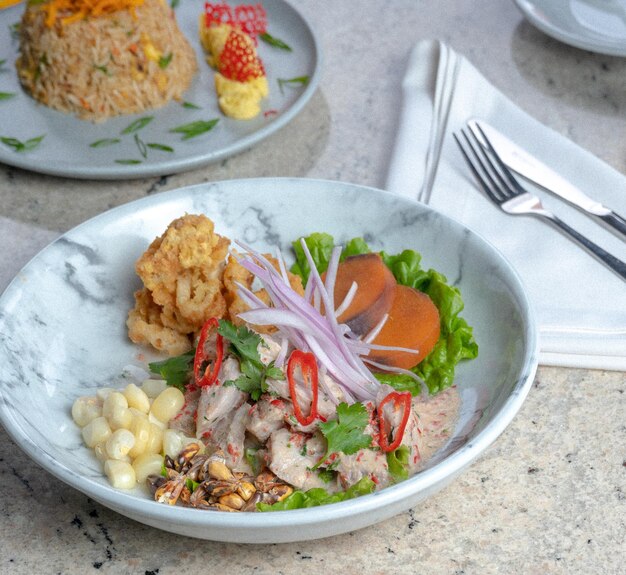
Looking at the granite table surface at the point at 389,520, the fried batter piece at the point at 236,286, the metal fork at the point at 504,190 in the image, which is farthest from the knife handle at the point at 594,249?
the fried batter piece at the point at 236,286

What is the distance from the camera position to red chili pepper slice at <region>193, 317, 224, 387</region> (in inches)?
63.2

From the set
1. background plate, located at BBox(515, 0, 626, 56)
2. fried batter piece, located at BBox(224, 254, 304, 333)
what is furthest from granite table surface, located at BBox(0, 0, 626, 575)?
fried batter piece, located at BBox(224, 254, 304, 333)

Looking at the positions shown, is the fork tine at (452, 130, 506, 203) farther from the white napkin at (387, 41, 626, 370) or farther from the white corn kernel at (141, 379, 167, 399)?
the white corn kernel at (141, 379, 167, 399)

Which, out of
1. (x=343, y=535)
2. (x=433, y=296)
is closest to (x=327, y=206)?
(x=433, y=296)

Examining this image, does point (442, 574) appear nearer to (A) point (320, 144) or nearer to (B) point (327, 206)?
(B) point (327, 206)

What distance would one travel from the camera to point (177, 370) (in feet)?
5.72

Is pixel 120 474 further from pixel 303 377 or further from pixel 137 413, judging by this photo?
pixel 303 377

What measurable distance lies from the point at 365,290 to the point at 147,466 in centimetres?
55

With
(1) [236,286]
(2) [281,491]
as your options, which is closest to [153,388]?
(1) [236,286]

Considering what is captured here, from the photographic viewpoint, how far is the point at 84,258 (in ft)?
6.39

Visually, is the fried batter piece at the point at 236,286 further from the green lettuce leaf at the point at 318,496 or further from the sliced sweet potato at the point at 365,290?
the green lettuce leaf at the point at 318,496

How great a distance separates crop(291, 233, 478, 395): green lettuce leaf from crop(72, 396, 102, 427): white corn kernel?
53cm

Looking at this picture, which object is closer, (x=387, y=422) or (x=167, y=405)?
(x=387, y=422)

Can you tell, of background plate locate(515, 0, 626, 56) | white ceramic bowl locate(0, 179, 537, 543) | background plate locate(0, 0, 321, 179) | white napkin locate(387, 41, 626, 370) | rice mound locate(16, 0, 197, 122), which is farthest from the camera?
background plate locate(515, 0, 626, 56)
